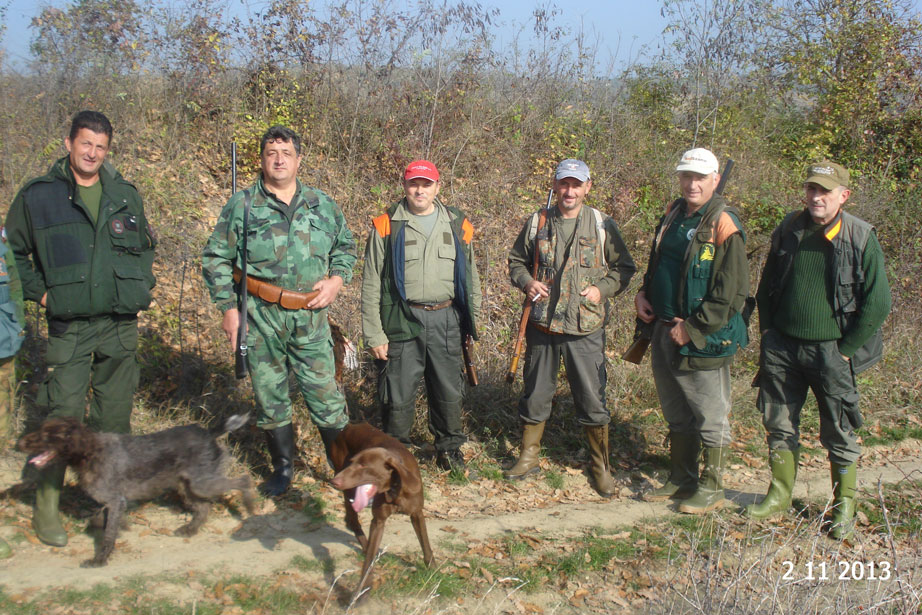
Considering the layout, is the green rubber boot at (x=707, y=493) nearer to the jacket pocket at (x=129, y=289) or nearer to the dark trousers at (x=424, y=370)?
the dark trousers at (x=424, y=370)

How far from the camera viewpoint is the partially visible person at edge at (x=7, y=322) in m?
3.88

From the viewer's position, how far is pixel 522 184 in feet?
33.2

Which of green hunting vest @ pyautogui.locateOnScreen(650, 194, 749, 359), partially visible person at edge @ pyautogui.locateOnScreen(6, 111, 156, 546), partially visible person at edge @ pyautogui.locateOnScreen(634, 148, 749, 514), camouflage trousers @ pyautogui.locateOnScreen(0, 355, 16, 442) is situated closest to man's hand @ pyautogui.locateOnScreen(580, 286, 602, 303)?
partially visible person at edge @ pyautogui.locateOnScreen(634, 148, 749, 514)

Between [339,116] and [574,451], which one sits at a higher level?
[339,116]

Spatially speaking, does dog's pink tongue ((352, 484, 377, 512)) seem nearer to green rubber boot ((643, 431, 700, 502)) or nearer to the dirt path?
the dirt path

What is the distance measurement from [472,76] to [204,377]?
22.0 feet

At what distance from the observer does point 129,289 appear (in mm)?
4215

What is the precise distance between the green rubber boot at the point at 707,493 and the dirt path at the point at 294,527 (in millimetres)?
166

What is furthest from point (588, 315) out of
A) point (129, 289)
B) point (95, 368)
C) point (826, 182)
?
point (95, 368)

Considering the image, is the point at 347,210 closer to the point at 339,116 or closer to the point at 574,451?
the point at 339,116

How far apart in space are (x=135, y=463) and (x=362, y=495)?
1.64 meters

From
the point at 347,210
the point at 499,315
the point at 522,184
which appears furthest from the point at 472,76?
the point at 499,315

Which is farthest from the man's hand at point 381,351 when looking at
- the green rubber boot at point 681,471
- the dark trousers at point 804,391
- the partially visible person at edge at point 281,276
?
the dark trousers at point 804,391

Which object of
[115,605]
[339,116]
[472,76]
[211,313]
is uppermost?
[472,76]
